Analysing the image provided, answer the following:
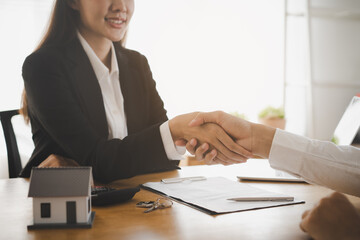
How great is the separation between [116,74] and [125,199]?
1.02 meters

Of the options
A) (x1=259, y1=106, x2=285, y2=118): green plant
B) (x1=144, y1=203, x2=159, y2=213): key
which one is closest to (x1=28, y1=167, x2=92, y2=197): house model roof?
(x1=144, y1=203, x2=159, y2=213): key

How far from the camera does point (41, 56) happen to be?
65.5 inches

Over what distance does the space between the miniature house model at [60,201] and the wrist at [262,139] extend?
2.04 ft

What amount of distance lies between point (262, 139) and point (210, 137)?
0.72 ft

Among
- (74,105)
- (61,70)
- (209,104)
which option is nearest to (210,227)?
(74,105)

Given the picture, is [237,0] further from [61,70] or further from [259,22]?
[61,70]

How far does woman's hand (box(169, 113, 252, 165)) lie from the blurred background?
7.58 feet

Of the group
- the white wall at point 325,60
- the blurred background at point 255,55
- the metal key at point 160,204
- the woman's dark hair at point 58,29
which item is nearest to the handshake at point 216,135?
the metal key at point 160,204

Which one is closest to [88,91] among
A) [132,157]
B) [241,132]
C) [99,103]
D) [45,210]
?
[99,103]

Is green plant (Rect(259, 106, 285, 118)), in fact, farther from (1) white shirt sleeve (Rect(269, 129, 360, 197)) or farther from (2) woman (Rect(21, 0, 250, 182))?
(1) white shirt sleeve (Rect(269, 129, 360, 197))

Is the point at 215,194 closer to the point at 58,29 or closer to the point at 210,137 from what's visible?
the point at 210,137

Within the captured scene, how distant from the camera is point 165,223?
87 cm

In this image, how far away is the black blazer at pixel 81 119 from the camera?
1.35 metres

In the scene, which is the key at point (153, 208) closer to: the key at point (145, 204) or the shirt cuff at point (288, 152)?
the key at point (145, 204)
